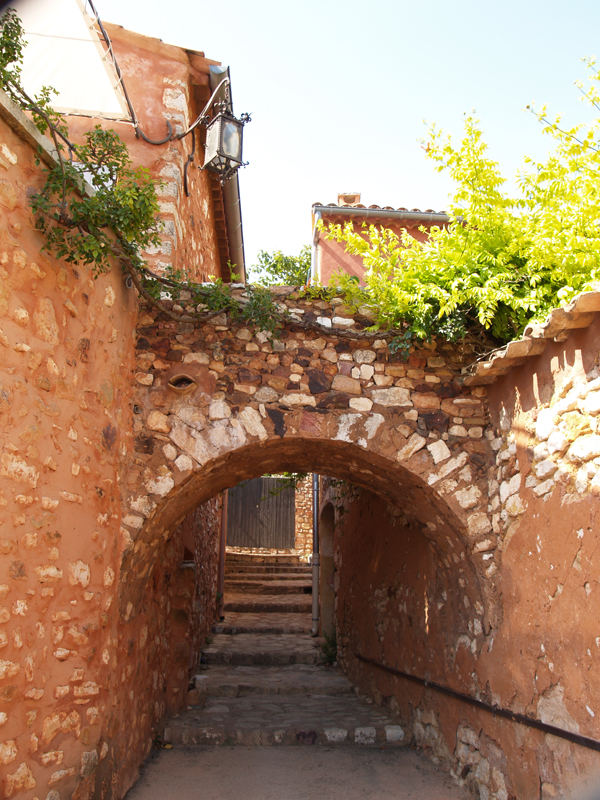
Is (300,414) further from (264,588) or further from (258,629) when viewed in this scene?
(264,588)

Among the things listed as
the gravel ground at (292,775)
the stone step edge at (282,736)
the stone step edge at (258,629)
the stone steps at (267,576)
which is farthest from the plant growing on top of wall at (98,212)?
the stone steps at (267,576)

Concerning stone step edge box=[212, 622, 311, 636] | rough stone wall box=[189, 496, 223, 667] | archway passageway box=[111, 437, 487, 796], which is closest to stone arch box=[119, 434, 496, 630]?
archway passageway box=[111, 437, 487, 796]

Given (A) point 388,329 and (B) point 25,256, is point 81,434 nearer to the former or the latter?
(B) point 25,256

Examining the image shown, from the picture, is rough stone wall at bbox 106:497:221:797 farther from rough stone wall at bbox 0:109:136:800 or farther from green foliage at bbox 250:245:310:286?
green foliage at bbox 250:245:310:286

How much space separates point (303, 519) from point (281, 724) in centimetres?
1113

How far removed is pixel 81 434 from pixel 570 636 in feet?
9.17

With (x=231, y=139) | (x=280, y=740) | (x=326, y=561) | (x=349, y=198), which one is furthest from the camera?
(x=326, y=561)

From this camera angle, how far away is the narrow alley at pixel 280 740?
4.45 meters

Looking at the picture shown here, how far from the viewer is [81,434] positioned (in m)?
3.50

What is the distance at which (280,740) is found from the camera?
5324 millimetres

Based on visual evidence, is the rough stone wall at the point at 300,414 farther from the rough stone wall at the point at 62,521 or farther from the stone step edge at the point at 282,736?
the stone step edge at the point at 282,736

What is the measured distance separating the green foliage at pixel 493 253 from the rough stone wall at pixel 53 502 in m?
1.89

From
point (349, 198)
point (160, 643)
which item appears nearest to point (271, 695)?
point (160, 643)

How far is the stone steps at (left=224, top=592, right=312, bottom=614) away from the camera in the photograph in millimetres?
11133
